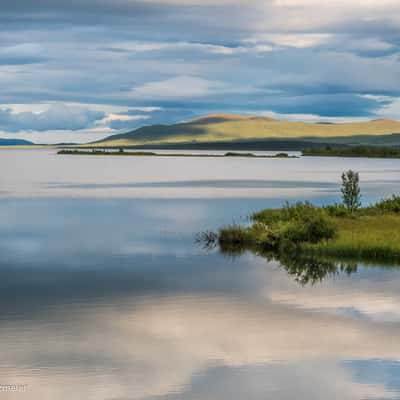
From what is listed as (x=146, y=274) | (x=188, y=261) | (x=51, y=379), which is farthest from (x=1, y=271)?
(x=51, y=379)

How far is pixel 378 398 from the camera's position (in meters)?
14.8

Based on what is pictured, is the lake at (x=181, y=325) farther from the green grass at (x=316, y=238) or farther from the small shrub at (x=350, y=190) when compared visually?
the small shrub at (x=350, y=190)

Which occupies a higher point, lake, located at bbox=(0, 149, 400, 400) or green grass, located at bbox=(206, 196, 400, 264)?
green grass, located at bbox=(206, 196, 400, 264)

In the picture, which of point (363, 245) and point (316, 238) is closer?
point (363, 245)

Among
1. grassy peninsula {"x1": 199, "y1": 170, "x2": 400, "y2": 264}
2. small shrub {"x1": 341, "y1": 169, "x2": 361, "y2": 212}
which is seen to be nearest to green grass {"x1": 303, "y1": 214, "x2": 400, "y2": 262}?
grassy peninsula {"x1": 199, "y1": 170, "x2": 400, "y2": 264}

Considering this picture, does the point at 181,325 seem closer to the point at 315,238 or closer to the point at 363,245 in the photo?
the point at 363,245

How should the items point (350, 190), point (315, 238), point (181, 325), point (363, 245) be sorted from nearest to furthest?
point (181, 325) → point (363, 245) → point (315, 238) → point (350, 190)

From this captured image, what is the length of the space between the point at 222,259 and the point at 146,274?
4.07 metres

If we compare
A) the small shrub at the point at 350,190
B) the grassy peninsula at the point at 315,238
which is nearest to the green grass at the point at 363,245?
the grassy peninsula at the point at 315,238

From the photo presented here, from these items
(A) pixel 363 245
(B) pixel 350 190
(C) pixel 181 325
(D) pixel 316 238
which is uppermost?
(B) pixel 350 190

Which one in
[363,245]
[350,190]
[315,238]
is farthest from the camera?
[350,190]

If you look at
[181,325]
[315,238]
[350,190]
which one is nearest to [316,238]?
[315,238]

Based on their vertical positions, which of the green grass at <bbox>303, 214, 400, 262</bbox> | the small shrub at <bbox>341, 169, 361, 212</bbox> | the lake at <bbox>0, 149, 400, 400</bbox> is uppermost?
the small shrub at <bbox>341, 169, 361, 212</bbox>

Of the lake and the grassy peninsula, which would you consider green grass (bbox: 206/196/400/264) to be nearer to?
the grassy peninsula
